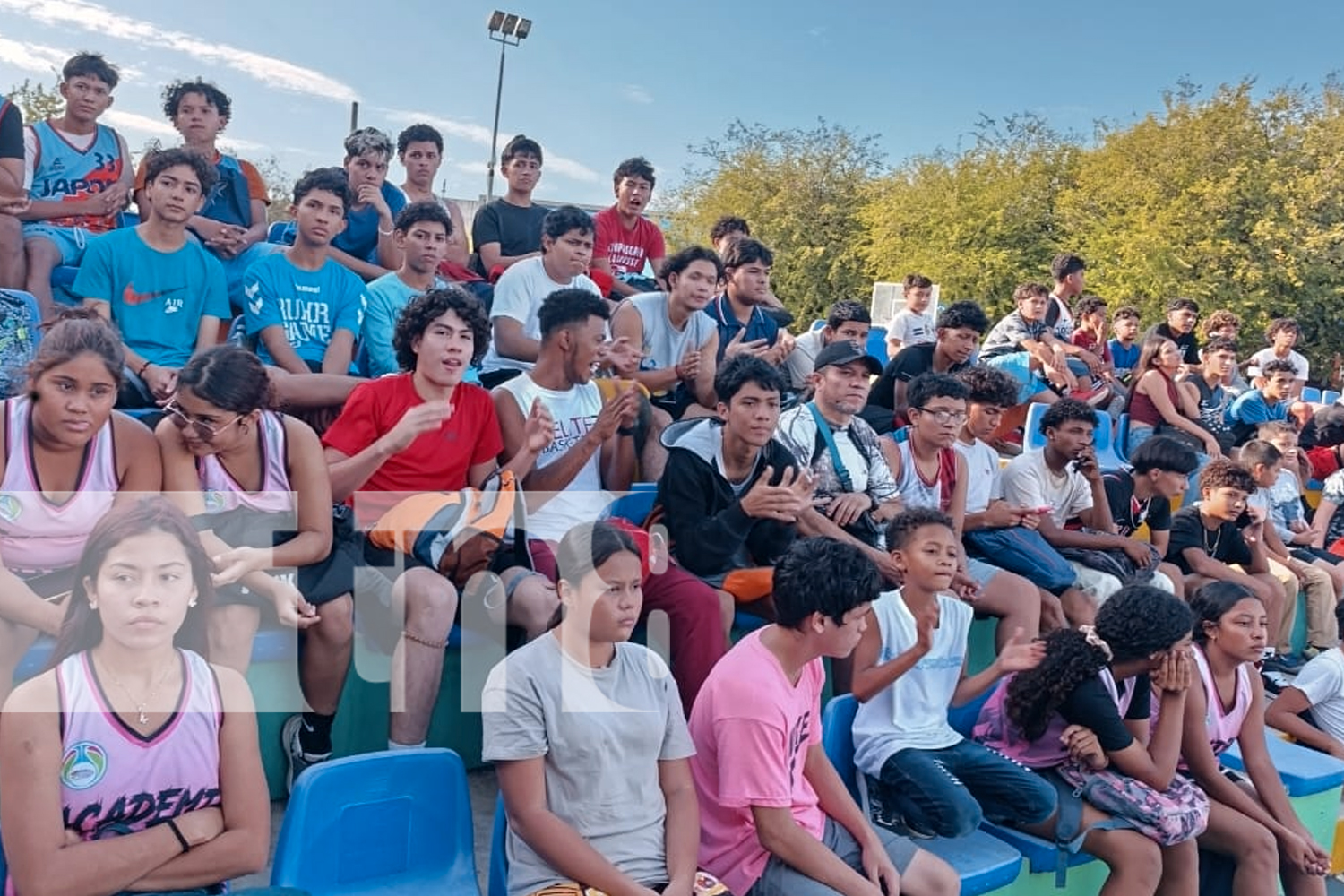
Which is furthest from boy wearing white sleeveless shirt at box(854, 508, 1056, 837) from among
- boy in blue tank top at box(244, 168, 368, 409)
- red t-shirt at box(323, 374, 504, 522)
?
boy in blue tank top at box(244, 168, 368, 409)

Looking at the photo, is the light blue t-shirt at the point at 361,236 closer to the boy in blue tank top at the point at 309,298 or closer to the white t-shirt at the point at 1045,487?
the boy in blue tank top at the point at 309,298

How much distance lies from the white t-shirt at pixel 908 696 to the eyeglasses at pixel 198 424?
6.36 feet

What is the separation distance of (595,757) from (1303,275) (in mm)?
18327

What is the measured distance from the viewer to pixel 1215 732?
364 cm

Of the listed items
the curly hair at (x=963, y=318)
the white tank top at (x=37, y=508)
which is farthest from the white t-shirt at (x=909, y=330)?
the white tank top at (x=37, y=508)

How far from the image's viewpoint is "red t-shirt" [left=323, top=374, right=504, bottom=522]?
3377mm

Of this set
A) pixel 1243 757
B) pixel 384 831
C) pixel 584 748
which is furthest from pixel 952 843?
pixel 384 831

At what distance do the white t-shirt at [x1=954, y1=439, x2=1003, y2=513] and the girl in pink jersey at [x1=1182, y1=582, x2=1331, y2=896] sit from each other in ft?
3.59

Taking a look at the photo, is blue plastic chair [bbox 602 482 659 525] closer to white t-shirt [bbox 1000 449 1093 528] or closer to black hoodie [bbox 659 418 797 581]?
black hoodie [bbox 659 418 797 581]

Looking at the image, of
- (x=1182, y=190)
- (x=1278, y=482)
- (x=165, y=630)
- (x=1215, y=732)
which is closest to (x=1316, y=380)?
(x=1182, y=190)

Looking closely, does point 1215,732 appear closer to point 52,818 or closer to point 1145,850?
point 1145,850

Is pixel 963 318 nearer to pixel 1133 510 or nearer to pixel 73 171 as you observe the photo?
pixel 1133 510

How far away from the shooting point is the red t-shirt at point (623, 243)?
6.68 m

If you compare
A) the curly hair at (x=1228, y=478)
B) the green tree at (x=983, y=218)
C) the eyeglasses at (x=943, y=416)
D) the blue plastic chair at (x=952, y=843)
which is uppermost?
the green tree at (x=983, y=218)
